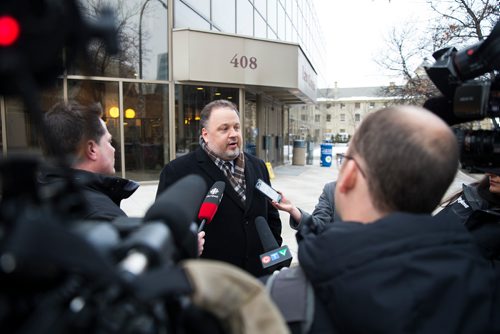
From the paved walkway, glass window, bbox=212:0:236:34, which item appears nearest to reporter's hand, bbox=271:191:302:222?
the paved walkway

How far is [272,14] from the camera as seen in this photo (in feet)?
55.9

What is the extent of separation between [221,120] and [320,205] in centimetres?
115

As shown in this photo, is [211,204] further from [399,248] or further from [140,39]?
[140,39]

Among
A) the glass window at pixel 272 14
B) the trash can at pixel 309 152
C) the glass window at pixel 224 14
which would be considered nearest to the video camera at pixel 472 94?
the glass window at pixel 224 14

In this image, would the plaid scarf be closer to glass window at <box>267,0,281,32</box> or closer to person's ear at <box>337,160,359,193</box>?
person's ear at <box>337,160,359,193</box>

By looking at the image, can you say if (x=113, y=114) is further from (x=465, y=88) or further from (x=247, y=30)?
(x=465, y=88)

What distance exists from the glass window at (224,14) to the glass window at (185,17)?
3.06 ft

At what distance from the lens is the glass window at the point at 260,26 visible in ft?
49.2

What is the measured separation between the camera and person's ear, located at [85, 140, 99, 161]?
1911 millimetres

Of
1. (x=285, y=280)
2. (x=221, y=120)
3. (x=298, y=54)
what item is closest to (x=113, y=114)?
(x=298, y=54)

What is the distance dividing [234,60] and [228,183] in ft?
28.5

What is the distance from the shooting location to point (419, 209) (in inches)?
43.5

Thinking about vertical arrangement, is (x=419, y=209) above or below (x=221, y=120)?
below

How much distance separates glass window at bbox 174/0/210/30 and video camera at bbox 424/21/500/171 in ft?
34.0
